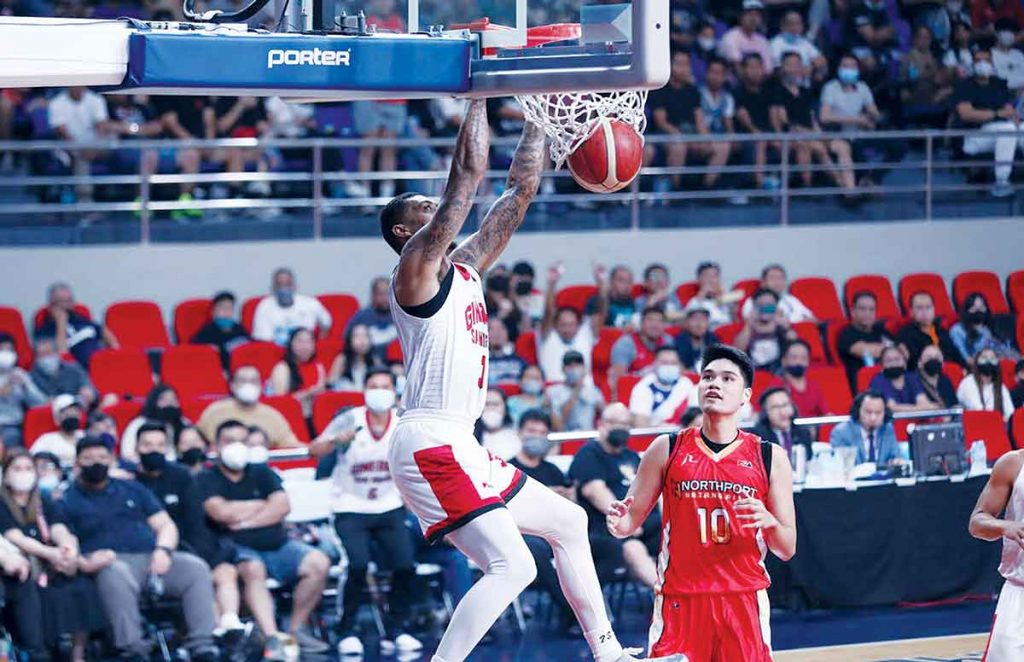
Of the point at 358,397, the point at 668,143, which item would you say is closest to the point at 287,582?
the point at 358,397

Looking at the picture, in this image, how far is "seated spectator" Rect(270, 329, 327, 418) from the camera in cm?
1271

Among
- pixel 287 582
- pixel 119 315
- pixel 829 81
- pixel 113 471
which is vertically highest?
pixel 829 81

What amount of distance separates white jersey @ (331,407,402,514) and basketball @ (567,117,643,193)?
441cm

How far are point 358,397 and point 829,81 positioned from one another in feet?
23.5

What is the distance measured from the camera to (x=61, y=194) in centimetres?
1478

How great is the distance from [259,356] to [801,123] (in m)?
6.44

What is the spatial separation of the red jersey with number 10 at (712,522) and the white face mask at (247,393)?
5.36m

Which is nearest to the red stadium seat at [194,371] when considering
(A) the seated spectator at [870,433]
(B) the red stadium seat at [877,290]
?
(A) the seated spectator at [870,433]

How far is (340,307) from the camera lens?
14180 mm

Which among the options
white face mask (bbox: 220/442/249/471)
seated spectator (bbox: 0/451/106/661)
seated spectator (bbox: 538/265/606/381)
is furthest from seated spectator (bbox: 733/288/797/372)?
seated spectator (bbox: 0/451/106/661)

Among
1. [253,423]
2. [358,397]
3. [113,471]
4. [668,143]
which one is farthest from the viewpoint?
[668,143]

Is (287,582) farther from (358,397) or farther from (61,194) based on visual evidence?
(61,194)

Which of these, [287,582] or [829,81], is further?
[829,81]

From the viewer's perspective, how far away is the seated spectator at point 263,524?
10.2 metres
